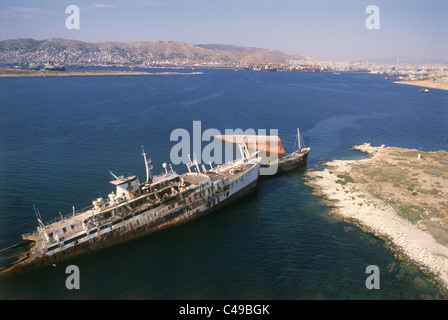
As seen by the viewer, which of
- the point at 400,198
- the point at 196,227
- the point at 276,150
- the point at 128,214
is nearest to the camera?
the point at 128,214

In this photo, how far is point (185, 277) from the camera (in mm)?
36156

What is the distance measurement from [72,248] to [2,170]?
129 ft

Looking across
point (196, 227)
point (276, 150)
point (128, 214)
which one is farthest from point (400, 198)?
point (128, 214)

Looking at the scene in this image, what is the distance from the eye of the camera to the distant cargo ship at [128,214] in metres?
37.6

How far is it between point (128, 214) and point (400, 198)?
51.0 m

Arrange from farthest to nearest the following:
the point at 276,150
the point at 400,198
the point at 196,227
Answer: the point at 276,150, the point at 400,198, the point at 196,227

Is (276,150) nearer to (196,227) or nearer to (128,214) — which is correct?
(196,227)

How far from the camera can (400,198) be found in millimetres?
56156

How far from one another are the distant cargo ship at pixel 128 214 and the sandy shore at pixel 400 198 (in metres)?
22.3

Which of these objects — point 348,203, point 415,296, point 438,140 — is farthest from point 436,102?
point 415,296

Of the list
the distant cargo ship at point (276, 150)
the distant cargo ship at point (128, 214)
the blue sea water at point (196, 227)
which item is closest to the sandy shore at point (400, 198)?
the blue sea water at point (196, 227)

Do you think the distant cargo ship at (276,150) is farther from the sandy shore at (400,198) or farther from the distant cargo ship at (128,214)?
the distant cargo ship at (128,214)

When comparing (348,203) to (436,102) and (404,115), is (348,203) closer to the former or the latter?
(404,115)
